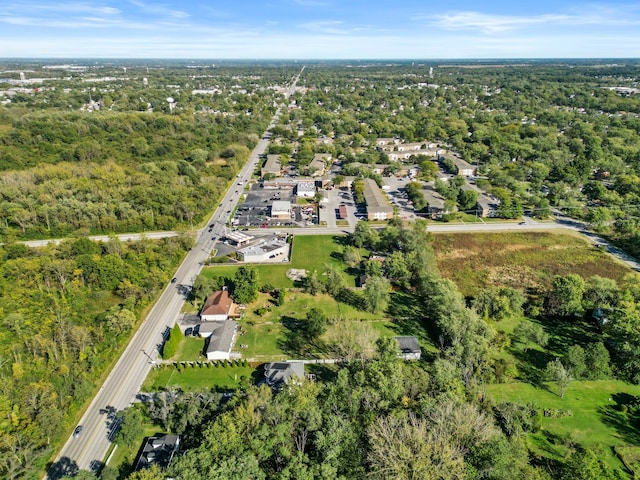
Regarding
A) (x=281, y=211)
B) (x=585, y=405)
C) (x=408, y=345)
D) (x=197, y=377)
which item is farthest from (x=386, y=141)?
(x=197, y=377)

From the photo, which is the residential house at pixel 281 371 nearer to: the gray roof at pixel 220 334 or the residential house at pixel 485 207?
the gray roof at pixel 220 334

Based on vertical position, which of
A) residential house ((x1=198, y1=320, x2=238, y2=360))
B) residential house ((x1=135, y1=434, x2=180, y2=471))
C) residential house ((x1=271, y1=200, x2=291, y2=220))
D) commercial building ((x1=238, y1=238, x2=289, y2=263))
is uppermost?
residential house ((x1=271, y1=200, x2=291, y2=220))

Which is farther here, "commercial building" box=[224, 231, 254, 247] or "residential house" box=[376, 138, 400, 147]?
"residential house" box=[376, 138, 400, 147]

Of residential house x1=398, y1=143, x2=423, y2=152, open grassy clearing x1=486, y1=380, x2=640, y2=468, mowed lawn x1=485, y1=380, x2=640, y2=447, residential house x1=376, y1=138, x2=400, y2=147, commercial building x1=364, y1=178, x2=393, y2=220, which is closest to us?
open grassy clearing x1=486, y1=380, x2=640, y2=468

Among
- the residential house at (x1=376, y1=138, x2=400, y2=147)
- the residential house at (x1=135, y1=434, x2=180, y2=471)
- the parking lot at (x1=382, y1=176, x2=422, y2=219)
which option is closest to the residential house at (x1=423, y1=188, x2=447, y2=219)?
the parking lot at (x1=382, y1=176, x2=422, y2=219)

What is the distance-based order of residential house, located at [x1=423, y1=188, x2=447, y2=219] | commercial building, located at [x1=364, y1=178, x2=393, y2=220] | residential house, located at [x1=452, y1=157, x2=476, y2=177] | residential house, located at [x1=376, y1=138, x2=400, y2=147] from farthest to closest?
residential house, located at [x1=376, y1=138, x2=400, y2=147] → residential house, located at [x1=452, y1=157, x2=476, y2=177] → residential house, located at [x1=423, y1=188, x2=447, y2=219] → commercial building, located at [x1=364, y1=178, x2=393, y2=220]

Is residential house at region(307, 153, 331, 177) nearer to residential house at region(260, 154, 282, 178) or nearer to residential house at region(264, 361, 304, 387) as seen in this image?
residential house at region(260, 154, 282, 178)

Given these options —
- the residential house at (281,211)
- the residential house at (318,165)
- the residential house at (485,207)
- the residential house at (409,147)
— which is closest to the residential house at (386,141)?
the residential house at (409,147)
